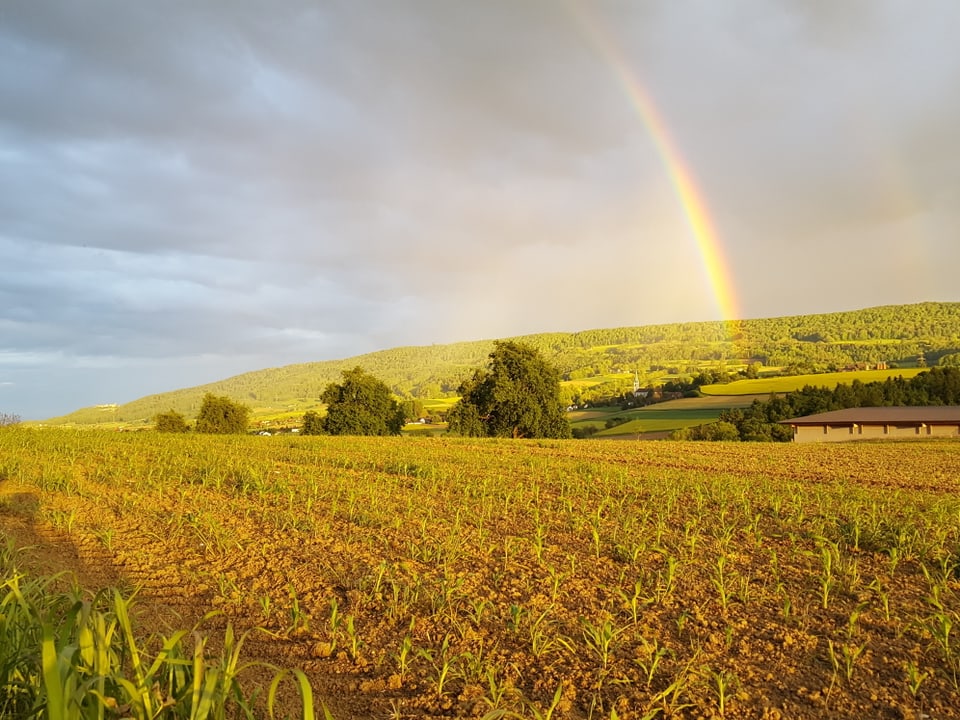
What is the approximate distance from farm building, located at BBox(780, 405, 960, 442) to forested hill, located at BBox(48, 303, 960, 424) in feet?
177

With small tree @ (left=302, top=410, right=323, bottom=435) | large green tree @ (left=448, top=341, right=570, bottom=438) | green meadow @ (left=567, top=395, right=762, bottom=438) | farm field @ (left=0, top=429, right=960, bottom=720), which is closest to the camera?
farm field @ (left=0, top=429, right=960, bottom=720)

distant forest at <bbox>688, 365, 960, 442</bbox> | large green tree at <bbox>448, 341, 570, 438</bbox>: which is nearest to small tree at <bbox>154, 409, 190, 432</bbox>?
large green tree at <bbox>448, 341, 570, 438</bbox>

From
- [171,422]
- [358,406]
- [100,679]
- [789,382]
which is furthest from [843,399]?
[100,679]

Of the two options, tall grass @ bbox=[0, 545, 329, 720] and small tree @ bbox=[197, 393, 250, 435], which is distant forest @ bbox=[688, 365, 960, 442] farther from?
tall grass @ bbox=[0, 545, 329, 720]

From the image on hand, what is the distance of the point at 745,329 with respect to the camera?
16688cm

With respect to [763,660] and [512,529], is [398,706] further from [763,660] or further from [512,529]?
[512,529]

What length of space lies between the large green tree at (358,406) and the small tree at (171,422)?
11.2 m

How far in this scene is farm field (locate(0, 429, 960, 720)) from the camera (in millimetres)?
4152

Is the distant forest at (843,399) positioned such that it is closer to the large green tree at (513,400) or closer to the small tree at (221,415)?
the large green tree at (513,400)

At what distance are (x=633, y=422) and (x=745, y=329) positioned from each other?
111 meters

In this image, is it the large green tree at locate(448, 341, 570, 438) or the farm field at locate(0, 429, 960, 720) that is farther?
the large green tree at locate(448, 341, 570, 438)

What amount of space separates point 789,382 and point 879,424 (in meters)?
38.6

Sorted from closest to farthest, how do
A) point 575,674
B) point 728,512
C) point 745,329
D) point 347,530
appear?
point 575,674 → point 347,530 → point 728,512 → point 745,329

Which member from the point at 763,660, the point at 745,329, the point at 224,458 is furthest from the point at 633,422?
the point at 745,329
